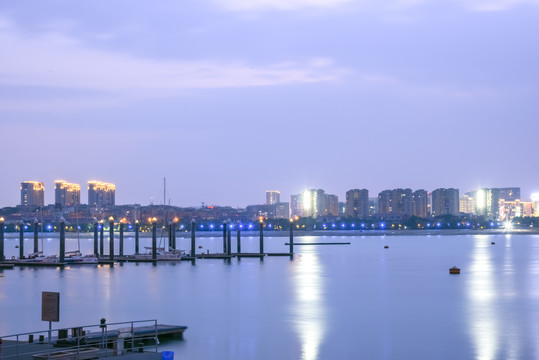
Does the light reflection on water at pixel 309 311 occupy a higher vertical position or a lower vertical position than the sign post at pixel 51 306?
lower

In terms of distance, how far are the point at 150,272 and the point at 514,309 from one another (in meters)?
53.3

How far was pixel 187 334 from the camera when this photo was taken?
4738 centimetres

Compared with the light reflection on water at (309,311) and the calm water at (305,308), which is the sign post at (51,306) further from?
the light reflection on water at (309,311)

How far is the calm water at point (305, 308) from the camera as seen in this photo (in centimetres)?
4391

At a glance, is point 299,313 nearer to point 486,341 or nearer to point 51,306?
point 486,341

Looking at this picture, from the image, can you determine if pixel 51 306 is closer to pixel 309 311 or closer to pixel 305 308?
pixel 309 311

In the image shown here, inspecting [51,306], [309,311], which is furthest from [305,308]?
[51,306]

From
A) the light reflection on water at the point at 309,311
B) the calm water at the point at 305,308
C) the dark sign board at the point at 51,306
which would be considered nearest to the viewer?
the dark sign board at the point at 51,306

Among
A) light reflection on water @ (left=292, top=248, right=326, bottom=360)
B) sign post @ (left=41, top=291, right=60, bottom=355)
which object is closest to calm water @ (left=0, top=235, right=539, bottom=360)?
light reflection on water @ (left=292, top=248, right=326, bottom=360)

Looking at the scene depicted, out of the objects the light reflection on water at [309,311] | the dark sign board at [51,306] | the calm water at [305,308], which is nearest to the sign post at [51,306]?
the dark sign board at [51,306]

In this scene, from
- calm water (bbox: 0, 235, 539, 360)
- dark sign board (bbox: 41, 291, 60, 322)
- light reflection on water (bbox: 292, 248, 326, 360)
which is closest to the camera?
dark sign board (bbox: 41, 291, 60, 322)

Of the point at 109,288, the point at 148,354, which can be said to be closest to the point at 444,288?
the point at 109,288

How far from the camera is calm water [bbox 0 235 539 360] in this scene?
144 feet

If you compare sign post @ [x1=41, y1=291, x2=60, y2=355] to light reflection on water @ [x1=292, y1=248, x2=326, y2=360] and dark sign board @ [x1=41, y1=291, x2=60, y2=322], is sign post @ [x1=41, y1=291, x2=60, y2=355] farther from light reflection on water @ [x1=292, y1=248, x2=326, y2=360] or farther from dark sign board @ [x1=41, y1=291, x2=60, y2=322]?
light reflection on water @ [x1=292, y1=248, x2=326, y2=360]
